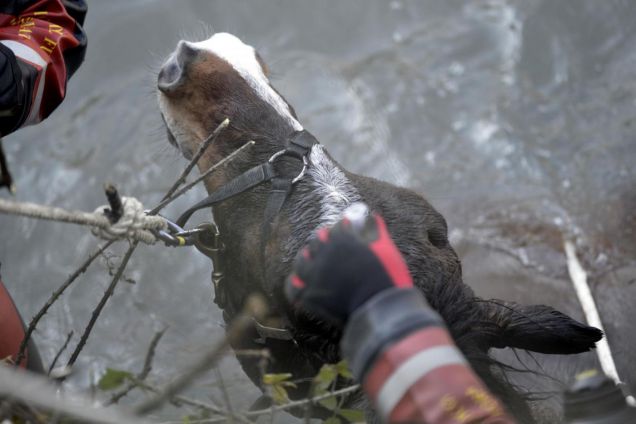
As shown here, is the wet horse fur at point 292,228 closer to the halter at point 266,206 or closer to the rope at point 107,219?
the halter at point 266,206

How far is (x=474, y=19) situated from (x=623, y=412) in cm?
609

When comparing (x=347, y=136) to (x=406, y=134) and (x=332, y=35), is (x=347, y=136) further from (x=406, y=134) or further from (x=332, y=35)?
(x=332, y=35)

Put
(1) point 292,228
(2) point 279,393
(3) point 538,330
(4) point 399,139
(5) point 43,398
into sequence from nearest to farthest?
1. (5) point 43,398
2. (2) point 279,393
3. (3) point 538,330
4. (1) point 292,228
5. (4) point 399,139

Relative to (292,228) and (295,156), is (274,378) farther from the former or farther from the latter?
(295,156)

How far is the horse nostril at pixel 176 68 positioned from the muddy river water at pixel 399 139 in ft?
4.09

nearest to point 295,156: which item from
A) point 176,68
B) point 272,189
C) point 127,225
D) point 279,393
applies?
point 272,189

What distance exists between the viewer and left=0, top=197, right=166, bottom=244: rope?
1.46m

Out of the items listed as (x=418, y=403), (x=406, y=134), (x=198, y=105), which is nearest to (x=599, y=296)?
(x=198, y=105)

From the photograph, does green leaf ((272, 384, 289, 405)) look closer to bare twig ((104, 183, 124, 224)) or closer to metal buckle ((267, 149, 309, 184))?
bare twig ((104, 183, 124, 224))

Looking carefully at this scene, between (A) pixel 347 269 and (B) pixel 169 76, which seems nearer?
(A) pixel 347 269

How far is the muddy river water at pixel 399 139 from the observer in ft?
14.1

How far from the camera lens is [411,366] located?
1.27 m

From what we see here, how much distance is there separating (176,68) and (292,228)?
0.80 m

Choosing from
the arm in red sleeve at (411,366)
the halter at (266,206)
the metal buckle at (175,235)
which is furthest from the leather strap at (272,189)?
the arm in red sleeve at (411,366)
